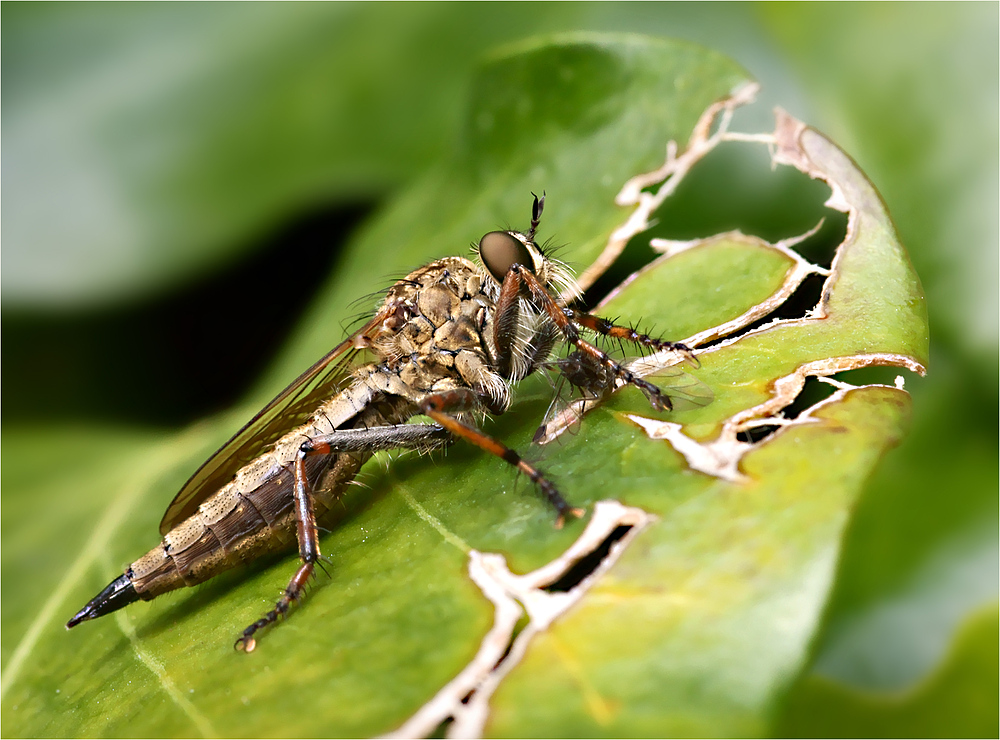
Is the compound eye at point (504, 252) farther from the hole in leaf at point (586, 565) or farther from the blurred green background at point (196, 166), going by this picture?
the hole in leaf at point (586, 565)

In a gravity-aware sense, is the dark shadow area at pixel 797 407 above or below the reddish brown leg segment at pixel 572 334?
below

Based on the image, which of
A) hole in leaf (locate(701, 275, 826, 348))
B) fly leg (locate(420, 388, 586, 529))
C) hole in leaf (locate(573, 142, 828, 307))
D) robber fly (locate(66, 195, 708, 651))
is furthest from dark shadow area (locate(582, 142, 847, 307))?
fly leg (locate(420, 388, 586, 529))

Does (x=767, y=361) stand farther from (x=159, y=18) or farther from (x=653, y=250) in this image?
(x=159, y=18)

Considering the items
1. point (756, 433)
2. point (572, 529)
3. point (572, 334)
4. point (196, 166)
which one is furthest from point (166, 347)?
point (756, 433)

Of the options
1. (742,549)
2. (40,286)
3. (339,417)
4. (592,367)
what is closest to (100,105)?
(40,286)

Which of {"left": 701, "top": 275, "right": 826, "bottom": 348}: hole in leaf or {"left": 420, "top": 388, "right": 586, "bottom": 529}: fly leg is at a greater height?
{"left": 420, "top": 388, "right": 586, "bottom": 529}: fly leg

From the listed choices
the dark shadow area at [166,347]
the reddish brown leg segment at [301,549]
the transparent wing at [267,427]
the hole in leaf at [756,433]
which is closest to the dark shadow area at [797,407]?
the hole in leaf at [756,433]

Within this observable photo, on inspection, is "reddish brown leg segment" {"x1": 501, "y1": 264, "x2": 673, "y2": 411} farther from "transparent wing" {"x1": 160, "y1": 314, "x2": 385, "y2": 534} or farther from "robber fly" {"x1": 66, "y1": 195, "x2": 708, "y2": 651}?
"transparent wing" {"x1": 160, "y1": 314, "x2": 385, "y2": 534}
